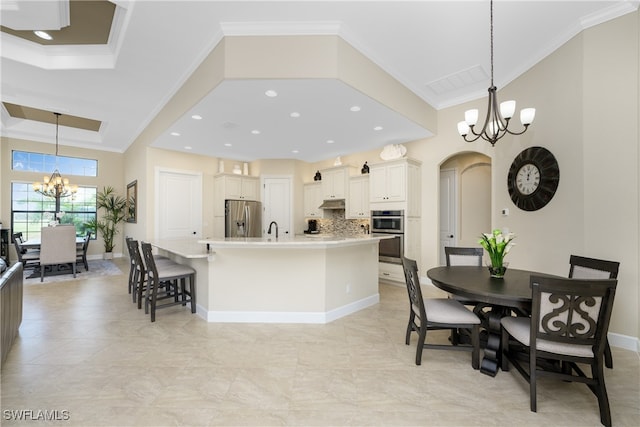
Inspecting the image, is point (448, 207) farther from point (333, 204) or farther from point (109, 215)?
point (109, 215)

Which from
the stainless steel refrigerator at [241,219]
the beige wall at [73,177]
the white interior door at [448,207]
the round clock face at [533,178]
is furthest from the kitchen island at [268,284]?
the beige wall at [73,177]

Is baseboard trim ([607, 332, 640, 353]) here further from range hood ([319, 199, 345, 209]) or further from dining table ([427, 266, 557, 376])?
range hood ([319, 199, 345, 209])

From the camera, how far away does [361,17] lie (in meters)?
2.81

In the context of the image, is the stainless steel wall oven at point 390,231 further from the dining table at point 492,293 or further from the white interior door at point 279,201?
the white interior door at point 279,201

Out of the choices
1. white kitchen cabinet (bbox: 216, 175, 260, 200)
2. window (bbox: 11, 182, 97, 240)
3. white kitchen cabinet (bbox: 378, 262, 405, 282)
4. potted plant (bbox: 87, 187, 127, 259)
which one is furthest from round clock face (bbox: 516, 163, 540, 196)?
window (bbox: 11, 182, 97, 240)

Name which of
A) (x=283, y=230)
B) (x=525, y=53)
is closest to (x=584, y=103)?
(x=525, y=53)

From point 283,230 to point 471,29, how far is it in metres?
5.78

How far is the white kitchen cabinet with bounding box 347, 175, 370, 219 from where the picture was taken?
589 centimetres

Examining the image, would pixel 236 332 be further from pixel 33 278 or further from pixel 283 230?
pixel 33 278

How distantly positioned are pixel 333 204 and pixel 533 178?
13.1 feet

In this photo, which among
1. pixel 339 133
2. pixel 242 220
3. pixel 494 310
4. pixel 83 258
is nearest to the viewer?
pixel 494 310

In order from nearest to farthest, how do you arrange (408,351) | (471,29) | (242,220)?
(408,351)
(471,29)
(242,220)

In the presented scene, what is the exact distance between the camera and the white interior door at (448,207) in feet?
19.2

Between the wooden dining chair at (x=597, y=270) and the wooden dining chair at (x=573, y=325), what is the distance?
2.45 ft
